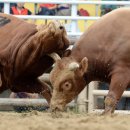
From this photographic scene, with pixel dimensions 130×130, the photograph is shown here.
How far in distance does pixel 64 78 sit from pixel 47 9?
4174mm

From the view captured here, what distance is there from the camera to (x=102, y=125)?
693 cm

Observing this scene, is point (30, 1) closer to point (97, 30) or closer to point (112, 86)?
point (97, 30)

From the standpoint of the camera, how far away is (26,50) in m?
9.42

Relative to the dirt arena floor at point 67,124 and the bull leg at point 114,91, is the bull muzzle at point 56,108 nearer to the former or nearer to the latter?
the bull leg at point 114,91

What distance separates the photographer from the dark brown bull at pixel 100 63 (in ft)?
29.9

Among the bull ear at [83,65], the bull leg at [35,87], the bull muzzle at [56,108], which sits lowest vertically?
the bull muzzle at [56,108]

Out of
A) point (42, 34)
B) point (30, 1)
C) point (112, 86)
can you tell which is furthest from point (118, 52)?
point (30, 1)

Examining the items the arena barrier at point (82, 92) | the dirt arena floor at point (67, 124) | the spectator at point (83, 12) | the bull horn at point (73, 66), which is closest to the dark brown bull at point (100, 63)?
the bull horn at point (73, 66)

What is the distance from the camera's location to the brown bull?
30.1ft

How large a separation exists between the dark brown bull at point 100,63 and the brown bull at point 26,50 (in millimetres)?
312

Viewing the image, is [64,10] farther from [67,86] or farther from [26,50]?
[67,86]

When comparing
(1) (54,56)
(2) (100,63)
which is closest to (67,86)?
(1) (54,56)

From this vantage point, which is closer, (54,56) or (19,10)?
(54,56)

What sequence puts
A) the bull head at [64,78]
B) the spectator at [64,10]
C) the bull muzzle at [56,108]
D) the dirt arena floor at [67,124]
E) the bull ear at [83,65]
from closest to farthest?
the dirt arena floor at [67,124]
the bull muzzle at [56,108]
the bull head at [64,78]
the bull ear at [83,65]
the spectator at [64,10]
